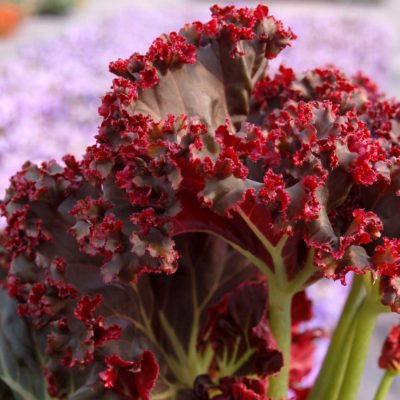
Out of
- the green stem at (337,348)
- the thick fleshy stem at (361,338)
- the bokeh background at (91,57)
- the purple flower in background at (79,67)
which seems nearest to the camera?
the thick fleshy stem at (361,338)

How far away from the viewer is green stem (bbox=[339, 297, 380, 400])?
2.67 feet

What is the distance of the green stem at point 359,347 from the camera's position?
81 centimetres

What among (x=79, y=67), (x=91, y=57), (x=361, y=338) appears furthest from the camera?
(x=91, y=57)

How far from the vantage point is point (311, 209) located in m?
0.67

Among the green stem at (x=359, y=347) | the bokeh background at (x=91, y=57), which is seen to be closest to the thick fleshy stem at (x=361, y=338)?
the green stem at (x=359, y=347)

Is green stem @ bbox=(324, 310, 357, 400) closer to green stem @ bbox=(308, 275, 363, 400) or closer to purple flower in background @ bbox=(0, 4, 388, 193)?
green stem @ bbox=(308, 275, 363, 400)

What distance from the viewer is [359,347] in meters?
0.85

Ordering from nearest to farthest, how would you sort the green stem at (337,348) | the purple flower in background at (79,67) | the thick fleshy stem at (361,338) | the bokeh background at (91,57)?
the thick fleshy stem at (361,338)
the green stem at (337,348)
the purple flower in background at (79,67)
the bokeh background at (91,57)

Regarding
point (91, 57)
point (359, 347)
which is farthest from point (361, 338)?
point (91, 57)

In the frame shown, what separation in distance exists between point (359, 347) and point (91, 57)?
4.18m

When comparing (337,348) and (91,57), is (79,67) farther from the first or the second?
(337,348)

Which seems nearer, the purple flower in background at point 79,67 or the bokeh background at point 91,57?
the purple flower in background at point 79,67

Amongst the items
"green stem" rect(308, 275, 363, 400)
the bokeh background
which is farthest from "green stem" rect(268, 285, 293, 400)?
the bokeh background

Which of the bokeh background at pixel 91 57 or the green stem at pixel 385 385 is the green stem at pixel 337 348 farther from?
the bokeh background at pixel 91 57
